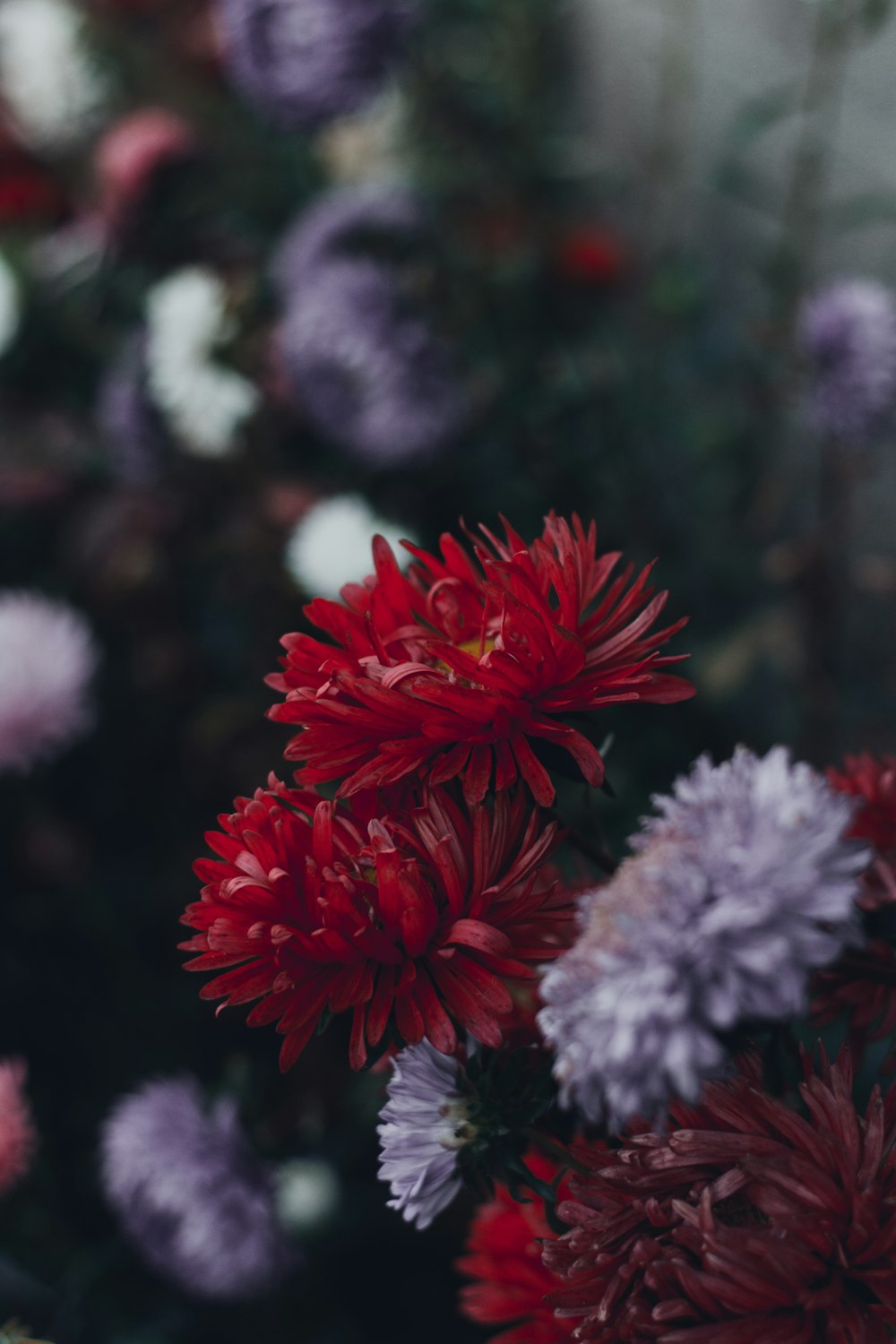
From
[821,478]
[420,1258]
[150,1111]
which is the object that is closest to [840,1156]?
[150,1111]

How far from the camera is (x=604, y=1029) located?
0.75 ft

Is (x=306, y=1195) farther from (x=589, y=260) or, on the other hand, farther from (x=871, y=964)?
(x=589, y=260)

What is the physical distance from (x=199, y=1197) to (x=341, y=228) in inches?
26.4

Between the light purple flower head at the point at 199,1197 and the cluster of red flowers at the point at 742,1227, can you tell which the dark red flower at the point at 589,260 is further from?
the cluster of red flowers at the point at 742,1227

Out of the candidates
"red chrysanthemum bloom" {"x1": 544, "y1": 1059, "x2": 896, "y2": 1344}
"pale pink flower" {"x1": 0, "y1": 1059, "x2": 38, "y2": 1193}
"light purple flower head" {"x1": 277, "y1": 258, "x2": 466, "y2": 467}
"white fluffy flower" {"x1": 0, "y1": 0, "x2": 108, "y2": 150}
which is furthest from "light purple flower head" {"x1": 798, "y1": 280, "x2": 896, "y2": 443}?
"white fluffy flower" {"x1": 0, "y1": 0, "x2": 108, "y2": 150}

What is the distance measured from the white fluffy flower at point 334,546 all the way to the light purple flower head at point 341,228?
18 centimetres

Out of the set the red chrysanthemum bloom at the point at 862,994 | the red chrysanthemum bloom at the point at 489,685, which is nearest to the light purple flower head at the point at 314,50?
the red chrysanthemum bloom at the point at 489,685

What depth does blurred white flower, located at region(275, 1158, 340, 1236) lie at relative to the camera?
612 mm

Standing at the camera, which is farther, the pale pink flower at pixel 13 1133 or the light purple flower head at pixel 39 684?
the light purple flower head at pixel 39 684

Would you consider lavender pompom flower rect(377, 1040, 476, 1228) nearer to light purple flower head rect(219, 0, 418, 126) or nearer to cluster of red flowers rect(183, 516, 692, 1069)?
cluster of red flowers rect(183, 516, 692, 1069)

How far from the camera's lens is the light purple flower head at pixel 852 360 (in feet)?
2.20

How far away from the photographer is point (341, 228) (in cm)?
85

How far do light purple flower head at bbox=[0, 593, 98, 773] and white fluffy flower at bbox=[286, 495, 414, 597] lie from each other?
0.63 ft

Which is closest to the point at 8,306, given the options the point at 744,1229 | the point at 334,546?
the point at 334,546
